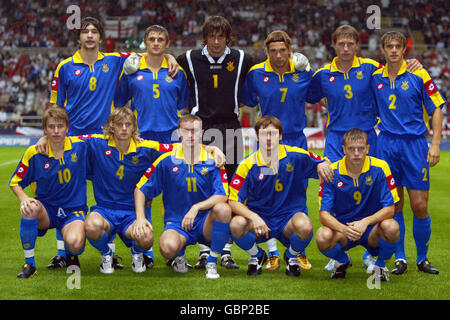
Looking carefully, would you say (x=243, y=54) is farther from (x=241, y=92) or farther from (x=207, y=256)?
(x=207, y=256)

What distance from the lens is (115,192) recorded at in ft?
17.2

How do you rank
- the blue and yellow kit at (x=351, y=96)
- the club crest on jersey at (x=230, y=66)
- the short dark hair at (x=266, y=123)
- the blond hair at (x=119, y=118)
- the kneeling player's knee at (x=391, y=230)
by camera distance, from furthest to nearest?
the club crest on jersey at (x=230, y=66)
the blue and yellow kit at (x=351, y=96)
the blond hair at (x=119, y=118)
the short dark hair at (x=266, y=123)
the kneeling player's knee at (x=391, y=230)

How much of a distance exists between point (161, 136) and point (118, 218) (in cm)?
91

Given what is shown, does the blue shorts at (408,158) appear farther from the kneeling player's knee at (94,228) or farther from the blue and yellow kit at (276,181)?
the kneeling player's knee at (94,228)

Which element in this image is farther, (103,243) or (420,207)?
(420,207)

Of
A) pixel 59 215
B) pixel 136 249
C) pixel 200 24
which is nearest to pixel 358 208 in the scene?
pixel 136 249

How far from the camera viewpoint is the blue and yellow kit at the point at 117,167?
5227 mm

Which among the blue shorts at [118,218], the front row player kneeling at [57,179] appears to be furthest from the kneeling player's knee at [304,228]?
the front row player kneeling at [57,179]

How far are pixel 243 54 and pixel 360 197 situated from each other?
1800 mm

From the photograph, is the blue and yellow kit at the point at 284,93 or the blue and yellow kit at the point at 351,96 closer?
the blue and yellow kit at the point at 351,96

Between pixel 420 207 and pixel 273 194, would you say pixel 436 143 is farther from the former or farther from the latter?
pixel 273 194

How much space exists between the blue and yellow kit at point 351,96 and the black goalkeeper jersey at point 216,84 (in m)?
0.81

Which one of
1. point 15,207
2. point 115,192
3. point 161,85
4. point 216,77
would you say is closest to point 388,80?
point 216,77

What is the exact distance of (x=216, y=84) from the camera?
18.4 feet
